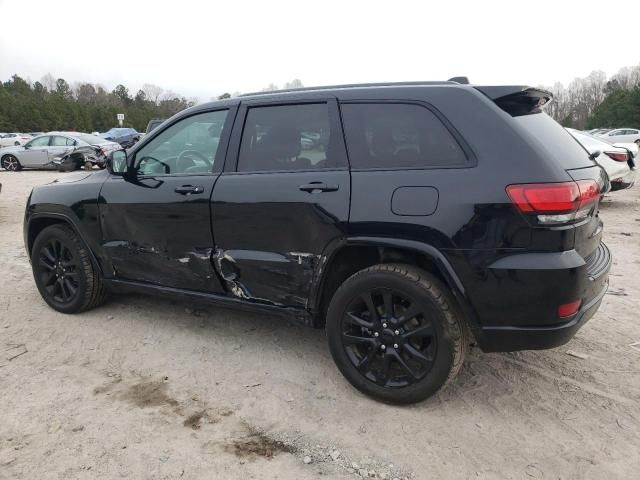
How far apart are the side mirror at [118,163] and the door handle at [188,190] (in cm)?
61

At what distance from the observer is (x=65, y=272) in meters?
4.39

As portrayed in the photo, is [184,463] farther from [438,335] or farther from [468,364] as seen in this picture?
[468,364]

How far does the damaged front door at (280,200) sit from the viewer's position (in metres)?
3.07

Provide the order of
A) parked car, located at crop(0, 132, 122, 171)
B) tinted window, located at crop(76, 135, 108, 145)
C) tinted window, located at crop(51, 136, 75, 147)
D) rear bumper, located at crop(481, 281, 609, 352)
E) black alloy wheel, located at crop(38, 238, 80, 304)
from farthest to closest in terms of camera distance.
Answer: tinted window, located at crop(51, 136, 75, 147)
tinted window, located at crop(76, 135, 108, 145)
parked car, located at crop(0, 132, 122, 171)
black alloy wheel, located at crop(38, 238, 80, 304)
rear bumper, located at crop(481, 281, 609, 352)

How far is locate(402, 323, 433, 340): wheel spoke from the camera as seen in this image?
283 centimetres

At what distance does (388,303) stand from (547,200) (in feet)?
3.30

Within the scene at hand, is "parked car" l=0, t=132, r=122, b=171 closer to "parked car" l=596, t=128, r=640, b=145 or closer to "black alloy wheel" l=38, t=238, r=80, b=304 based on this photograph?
"black alloy wheel" l=38, t=238, r=80, b=304

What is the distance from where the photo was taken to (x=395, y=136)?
2979 millimetres

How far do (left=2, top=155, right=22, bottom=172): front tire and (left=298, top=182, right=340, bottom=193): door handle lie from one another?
20107mm

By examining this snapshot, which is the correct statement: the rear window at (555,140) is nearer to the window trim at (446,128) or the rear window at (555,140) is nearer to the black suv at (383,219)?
the black suv at (383,219)

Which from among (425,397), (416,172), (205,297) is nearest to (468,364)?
(425,397)

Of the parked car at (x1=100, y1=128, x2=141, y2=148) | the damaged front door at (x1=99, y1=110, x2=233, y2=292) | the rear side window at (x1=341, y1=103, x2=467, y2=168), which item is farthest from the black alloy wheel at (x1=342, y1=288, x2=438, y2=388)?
the parked car at (x1=100, y1=128, x2=141, y2=148)

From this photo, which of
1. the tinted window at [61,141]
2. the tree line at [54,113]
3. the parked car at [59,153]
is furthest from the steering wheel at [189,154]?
the tree line at [54,113]

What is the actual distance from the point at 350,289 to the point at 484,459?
3.68ft
